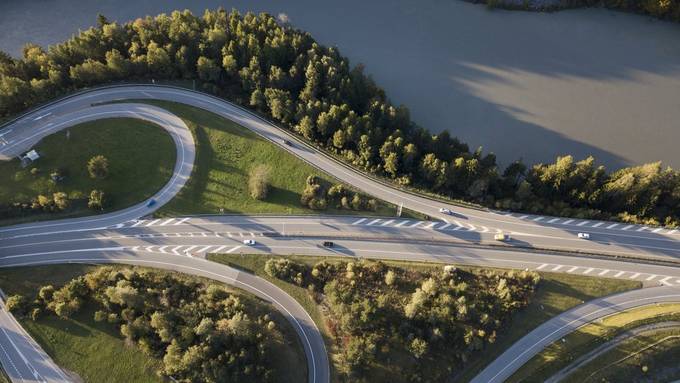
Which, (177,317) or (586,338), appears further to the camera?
(586,338)

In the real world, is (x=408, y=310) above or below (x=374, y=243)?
below

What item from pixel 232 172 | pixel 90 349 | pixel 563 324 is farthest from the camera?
pixel 232 172

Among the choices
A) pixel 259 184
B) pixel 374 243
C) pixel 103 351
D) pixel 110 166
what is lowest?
pixel 103 351

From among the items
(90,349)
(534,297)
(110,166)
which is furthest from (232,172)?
(534,297)

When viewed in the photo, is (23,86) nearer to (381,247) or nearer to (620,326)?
(381,247)

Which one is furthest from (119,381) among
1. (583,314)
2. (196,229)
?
(583,314)

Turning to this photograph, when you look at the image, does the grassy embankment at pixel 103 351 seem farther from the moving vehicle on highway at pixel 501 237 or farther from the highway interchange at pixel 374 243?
the moving vehicle on highway at pixel 501 237

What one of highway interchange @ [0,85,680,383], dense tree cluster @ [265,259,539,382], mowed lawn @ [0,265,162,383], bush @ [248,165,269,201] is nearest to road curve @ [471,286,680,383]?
highway interchange @ [0,85,680,383]

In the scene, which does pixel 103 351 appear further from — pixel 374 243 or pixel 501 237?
pixel 501 237

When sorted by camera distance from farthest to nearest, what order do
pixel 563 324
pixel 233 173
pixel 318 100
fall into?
pixel 318 100, pixel 233 173, pixel 563 324
